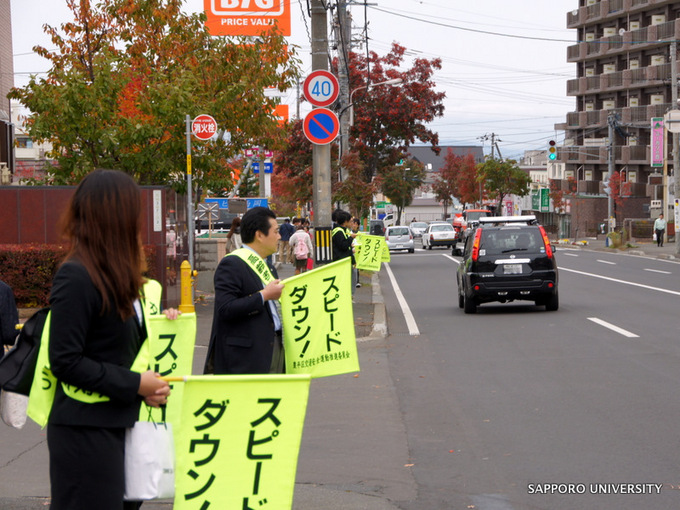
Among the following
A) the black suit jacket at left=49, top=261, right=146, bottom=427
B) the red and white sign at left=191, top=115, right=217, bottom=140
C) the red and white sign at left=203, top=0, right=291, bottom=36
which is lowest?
the black suit jacket at left=49, top=261, right=146, bottom=427

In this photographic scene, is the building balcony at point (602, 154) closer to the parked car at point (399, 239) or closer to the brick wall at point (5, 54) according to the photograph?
the parked car at point (399, 239)

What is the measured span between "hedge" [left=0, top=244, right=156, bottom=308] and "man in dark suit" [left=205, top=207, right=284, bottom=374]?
11818 millimetres

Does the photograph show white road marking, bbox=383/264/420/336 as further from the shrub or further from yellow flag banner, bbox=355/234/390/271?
the shrub

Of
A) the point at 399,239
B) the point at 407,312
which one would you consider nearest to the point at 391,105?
the point at 399,239

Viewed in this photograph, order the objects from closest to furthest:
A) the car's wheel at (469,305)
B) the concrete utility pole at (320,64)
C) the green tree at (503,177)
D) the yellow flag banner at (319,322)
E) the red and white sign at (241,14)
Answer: the yellow flag banner at (319,322) → the concrete utility pole at (320,64) → the car's wheel at (469,305) → the red and white sign at (241,14) → the green tree at (503,177)

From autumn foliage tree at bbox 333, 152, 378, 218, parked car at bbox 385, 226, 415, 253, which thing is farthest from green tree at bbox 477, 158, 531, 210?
autumn foliage tree at bbox 333, 152, 378, 218

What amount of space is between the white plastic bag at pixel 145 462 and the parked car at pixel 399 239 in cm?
5158

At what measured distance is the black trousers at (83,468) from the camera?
3492 mm

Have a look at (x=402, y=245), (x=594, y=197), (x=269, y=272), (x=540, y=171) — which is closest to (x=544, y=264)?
(x=269, y=272)

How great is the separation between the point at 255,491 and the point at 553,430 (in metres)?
4.69

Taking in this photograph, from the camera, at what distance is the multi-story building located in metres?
68.4

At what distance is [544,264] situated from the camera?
18.0 m

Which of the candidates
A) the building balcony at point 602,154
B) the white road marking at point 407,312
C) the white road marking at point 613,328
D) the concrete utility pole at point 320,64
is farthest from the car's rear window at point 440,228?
the white road marking at point 613,328

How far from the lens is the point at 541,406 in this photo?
909 cm
